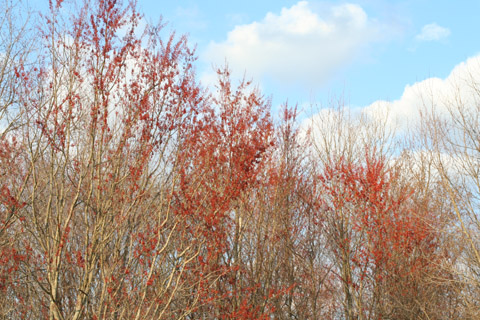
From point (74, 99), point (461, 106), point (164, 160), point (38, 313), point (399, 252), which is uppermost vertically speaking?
point (461, 106)

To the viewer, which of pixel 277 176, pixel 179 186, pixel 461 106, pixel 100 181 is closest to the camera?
pixel 100 181

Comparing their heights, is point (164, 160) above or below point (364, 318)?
above

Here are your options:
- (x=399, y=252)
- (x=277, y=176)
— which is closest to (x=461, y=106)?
(x=399, y=252)

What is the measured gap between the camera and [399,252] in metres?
12.7

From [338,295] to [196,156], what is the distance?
19.8 ft

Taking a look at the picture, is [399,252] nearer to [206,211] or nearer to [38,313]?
[206,211]

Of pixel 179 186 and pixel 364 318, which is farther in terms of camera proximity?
pixel 364 318

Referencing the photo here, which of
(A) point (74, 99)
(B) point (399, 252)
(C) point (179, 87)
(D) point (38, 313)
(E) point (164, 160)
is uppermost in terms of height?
(C) point (179, 87)

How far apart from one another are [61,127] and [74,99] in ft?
1.76

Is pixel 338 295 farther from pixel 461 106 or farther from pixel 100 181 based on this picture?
pixel 100 181

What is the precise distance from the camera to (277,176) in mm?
14211

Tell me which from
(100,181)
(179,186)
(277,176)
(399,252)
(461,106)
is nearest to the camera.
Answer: (100,181)

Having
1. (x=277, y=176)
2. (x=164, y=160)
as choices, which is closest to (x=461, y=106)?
(x=277, y=176)

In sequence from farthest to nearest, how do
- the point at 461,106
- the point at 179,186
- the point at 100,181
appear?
the point at 461,106, the point at 179,186, the point at 100,181
